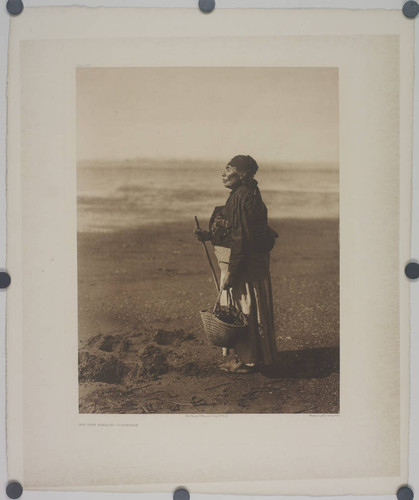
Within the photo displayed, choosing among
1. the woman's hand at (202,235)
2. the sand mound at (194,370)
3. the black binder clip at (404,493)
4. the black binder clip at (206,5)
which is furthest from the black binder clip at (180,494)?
the black binder clip at (206,5)

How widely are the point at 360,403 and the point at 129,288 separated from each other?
2.45ft

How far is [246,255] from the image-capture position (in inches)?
63.2

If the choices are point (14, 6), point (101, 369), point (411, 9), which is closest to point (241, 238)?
point (101, 369)

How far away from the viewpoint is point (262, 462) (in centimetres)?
157

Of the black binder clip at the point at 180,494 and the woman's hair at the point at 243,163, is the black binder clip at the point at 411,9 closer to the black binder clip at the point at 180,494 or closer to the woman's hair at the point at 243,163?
the woman's hair at the point at 243,163

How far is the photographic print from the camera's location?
5.19 feet

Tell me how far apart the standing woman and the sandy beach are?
0.03 meters

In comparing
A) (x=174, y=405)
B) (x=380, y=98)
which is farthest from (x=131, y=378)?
(x=380, y=98)

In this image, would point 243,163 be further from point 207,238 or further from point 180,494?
point 180,494

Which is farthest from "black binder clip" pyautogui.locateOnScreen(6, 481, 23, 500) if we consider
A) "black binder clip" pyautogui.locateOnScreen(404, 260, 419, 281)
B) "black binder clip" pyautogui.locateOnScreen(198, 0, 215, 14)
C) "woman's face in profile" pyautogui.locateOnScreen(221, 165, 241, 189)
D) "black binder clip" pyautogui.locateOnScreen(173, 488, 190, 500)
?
"black binder clip" pyautogui.locateOnScreen(198, 0, 215, 14)

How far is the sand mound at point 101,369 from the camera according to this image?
1.61 meters

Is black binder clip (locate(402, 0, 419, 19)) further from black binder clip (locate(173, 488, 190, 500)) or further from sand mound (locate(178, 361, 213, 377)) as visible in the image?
black binder clip (locate(173, 488, 190, 500))

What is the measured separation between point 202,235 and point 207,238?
0.02 metres

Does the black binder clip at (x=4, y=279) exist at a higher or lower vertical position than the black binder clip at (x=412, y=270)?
lower
